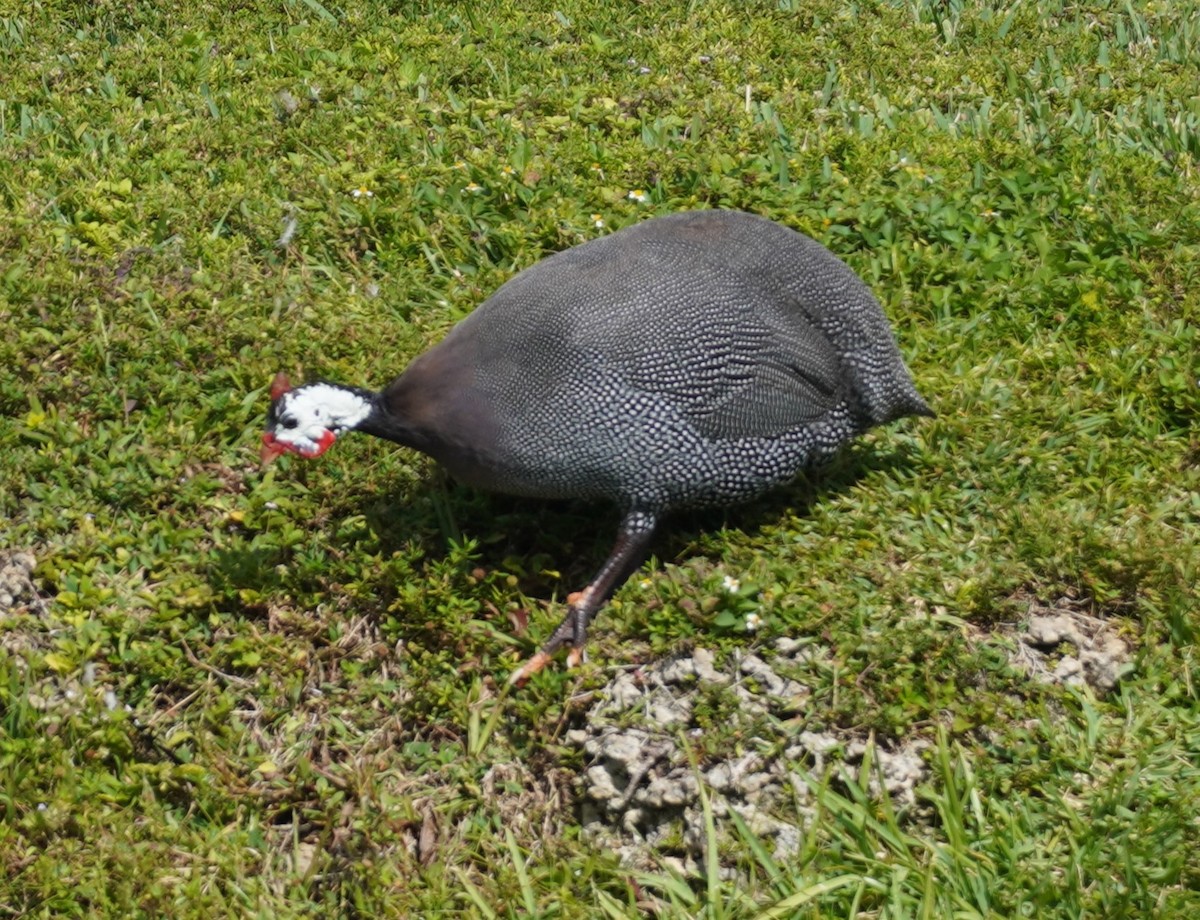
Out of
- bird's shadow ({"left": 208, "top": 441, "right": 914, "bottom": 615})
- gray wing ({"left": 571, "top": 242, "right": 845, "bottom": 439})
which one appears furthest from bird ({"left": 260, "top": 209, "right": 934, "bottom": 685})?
bird's shadow ({"left": 208, "top": 441, "right": 914, "bottom": 615})

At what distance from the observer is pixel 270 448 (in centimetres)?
405

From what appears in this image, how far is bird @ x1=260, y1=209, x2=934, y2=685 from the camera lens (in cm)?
389

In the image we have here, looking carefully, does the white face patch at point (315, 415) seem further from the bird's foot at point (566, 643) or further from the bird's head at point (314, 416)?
the bird's foot at point (566, 643)

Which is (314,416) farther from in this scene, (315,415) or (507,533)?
(507,533)

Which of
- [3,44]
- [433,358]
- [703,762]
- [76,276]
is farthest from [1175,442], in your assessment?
[3,44]

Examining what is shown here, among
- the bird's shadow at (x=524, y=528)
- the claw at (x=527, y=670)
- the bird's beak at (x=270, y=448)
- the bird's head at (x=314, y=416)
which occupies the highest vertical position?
the bird's head at (x=314, y=416)

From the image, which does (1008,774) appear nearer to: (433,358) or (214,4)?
(433,358)

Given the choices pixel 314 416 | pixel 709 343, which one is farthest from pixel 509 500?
pixel 709 343

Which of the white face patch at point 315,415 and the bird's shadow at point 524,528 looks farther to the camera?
the bird's shadow at point 524,528

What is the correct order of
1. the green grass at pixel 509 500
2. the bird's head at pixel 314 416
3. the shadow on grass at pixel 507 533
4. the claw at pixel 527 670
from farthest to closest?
the shadow on grass at pixel 507 533
the bird's head at pixel 314 416
the claw at pixel 527 670
the green grass at pixel 509 500

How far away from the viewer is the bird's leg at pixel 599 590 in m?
3.89

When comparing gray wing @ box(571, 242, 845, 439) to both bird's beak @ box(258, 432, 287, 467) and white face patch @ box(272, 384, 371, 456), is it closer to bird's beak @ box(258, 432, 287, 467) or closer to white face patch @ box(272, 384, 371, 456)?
white face patch @ box(272, 384, 371, 456)

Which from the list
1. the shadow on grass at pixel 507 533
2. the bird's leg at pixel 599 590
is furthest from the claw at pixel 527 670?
the shadow on grass at pixel 507 533

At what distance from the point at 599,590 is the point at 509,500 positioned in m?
0.54
